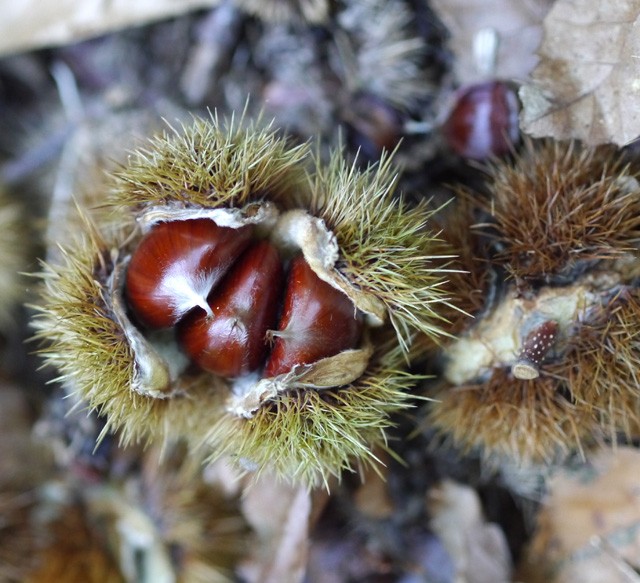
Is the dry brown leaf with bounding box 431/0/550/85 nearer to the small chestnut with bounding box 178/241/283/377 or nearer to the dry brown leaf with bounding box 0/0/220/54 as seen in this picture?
the dry brown leaf with bounding box 0/0/220/54

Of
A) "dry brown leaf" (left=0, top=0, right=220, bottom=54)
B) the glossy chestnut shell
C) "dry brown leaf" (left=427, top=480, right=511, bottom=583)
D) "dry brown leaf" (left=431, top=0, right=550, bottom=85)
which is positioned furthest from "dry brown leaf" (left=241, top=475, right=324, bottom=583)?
"dry brown leaf" (left=0, top=0, right=220, bottom=54)

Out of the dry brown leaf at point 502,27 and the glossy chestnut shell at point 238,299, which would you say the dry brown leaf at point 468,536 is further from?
the dry brown leaf at point 502,27

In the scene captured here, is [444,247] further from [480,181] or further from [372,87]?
[372,87]

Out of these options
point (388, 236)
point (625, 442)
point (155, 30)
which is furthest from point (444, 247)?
point (155, 30)

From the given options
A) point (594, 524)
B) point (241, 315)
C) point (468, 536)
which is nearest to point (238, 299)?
point (241, 315)

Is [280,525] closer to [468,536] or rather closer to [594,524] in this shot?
[468,536]
